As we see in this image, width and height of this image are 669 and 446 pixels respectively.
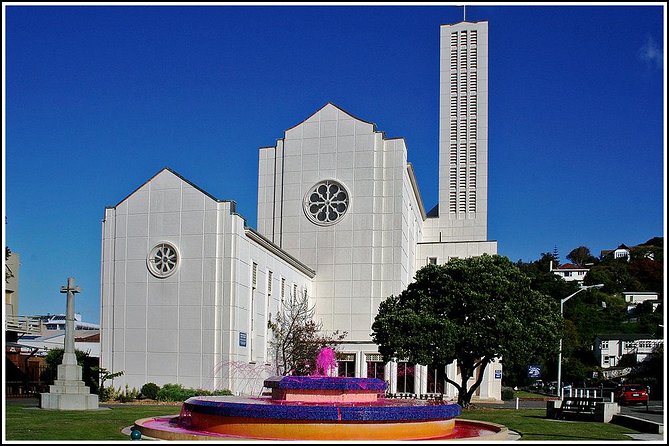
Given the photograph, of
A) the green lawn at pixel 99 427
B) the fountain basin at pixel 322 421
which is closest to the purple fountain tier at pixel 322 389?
the fountain basin at pixel 322 421

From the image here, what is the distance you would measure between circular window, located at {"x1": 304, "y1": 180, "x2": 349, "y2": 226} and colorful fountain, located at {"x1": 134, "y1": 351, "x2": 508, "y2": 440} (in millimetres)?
41707

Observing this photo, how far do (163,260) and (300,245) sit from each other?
57.5ft

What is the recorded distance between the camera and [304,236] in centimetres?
6500

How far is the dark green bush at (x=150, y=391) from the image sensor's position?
4553cm

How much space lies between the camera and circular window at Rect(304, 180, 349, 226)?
2527 inches

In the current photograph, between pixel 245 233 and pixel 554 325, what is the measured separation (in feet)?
63.3

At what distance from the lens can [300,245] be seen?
65.0m

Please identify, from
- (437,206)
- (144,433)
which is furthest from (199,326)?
(437,206)

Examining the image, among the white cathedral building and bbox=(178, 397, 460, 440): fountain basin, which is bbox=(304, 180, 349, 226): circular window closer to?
the white cathedral building

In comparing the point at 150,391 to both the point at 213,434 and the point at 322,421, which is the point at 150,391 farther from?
the point at 322,421

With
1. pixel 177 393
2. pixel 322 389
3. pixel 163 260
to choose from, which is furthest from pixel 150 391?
pixel 322 389

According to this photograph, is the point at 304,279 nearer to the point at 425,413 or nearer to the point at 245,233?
the point at 245,233

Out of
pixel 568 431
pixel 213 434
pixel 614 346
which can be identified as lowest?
pixel 614 346

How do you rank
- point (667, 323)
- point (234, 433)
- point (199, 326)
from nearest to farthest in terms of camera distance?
point (667, 323) → point (234, 433) → point (199, 326)
